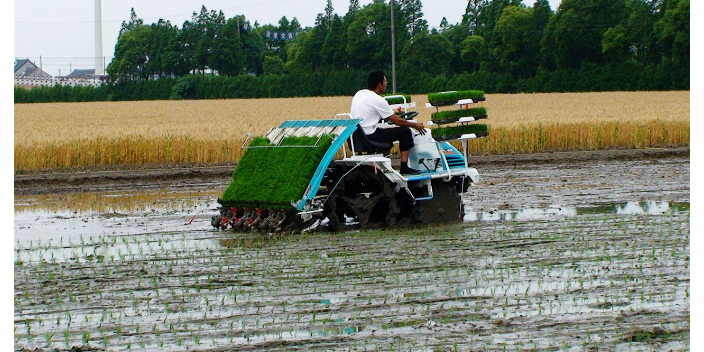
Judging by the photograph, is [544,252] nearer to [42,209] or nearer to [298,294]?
[298,294]

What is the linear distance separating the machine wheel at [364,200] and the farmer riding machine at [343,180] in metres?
0.01

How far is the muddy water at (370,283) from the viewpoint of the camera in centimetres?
743

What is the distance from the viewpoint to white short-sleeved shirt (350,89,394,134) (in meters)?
13.7

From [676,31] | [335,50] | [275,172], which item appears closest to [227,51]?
[335,50]

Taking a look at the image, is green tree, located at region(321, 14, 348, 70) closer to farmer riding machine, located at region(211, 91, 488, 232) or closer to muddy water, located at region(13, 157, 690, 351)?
muddy water, located at region(13, 157, 690, 351)

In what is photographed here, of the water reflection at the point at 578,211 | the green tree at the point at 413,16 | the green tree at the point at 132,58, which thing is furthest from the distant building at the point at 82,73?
the water reflection at the point at 578,211

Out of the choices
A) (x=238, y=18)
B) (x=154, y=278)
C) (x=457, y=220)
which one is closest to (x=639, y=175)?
(x=457, y=220)

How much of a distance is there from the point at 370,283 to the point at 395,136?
4854mm

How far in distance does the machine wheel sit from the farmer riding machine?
0.01 m

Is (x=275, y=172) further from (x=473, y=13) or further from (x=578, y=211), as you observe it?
(x=473, y=13)

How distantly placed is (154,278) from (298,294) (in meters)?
1.68

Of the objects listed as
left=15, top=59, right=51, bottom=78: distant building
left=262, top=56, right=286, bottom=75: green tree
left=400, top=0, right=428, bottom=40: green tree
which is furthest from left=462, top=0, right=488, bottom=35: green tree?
left=15, top=59, right=51, bottom=78: distant building

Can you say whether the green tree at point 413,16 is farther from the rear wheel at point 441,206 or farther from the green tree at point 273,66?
the rear wheel at point 441,206

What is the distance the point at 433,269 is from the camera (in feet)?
32.7
